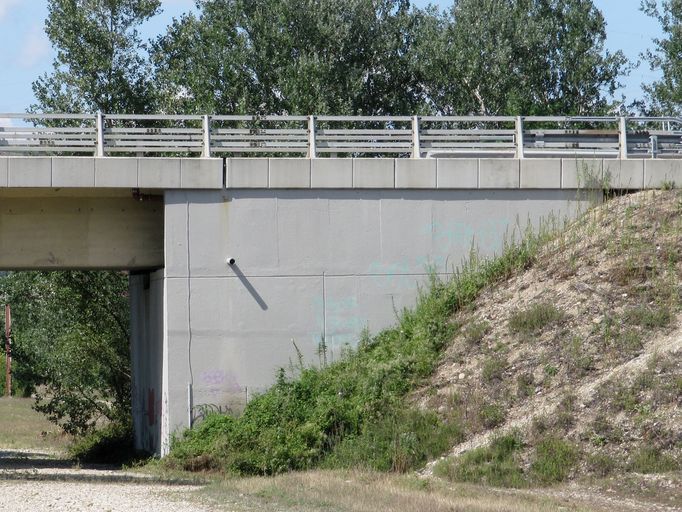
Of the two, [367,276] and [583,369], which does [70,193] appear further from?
[583,369]

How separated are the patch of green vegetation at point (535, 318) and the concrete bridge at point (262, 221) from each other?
230 centimetres

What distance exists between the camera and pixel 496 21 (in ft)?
120

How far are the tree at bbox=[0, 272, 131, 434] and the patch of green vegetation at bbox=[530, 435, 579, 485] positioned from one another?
623 inches

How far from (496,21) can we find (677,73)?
20.8 ft

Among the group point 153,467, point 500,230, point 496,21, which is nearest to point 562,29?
point 496,21

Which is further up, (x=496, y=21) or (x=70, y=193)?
(x=496, y=21)

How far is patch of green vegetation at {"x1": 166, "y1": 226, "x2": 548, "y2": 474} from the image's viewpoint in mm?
17766

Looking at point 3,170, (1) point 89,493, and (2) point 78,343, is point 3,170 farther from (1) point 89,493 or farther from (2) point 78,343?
(2) point 78,343

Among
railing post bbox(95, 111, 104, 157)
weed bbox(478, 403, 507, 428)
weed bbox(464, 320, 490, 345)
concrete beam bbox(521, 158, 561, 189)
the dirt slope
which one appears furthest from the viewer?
concrete beam bbox(521, 158, 561, 189)

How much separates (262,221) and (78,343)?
1201cm

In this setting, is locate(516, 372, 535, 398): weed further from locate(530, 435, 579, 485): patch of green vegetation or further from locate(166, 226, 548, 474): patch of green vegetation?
locate(530, 435, 579, 485): patch of green vegetation

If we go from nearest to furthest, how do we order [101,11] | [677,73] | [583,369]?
[583,369], [101,11], [677,73]

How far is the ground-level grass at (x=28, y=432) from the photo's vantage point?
32.3 m

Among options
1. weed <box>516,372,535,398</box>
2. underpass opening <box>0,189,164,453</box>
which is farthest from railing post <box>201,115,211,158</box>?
weed <box>516,372,535,398</box>
